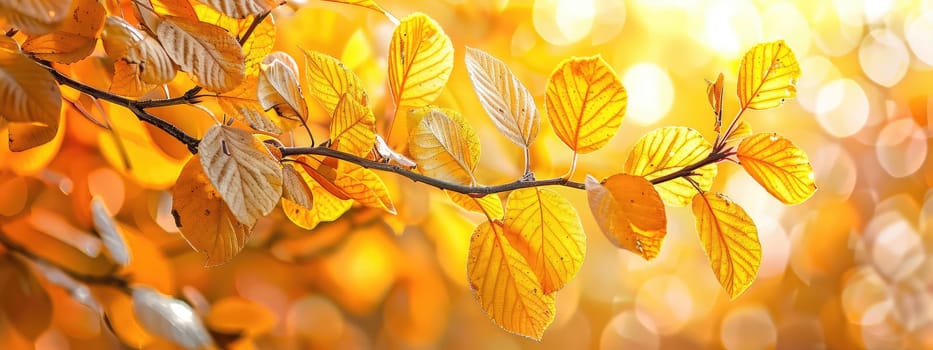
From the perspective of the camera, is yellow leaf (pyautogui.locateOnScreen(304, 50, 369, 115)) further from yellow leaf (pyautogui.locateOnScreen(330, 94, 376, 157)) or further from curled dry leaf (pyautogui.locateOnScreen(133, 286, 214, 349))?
curled dry leaf (pyautogui.locateOnScreen(133, 286, 214, 349))

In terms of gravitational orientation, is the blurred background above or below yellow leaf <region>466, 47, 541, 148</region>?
below

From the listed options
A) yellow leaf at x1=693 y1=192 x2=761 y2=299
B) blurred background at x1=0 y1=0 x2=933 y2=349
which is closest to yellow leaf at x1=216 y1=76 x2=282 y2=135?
yellow leaf at x1=693 y1=192 x2=761 y2=299

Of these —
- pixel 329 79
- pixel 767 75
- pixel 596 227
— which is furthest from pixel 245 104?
pixel 596 227

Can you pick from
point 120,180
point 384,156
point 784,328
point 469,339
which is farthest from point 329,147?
point 784,328

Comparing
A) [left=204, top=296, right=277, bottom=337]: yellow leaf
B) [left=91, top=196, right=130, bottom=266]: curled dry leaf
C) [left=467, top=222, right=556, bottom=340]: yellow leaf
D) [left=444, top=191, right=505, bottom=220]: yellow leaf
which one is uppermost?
[left=444, top=191, right=505, bottom=220]: yellow leaf

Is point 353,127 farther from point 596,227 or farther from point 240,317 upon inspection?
point 596,227

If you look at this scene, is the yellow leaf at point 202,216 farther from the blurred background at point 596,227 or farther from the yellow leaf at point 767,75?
the blurred background at point 596,227

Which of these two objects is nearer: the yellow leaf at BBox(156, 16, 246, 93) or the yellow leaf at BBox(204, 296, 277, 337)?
the yellow leaf at BBox(156, 16, 246, 93)

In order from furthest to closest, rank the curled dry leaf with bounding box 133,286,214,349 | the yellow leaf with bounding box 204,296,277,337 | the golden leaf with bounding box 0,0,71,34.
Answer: the yellow leaf with bounding box 204,296,277,337 < the curled dry leaf with bounding box 133,286,214,349 < the golden leaf with bounding box 0,0,71,34
